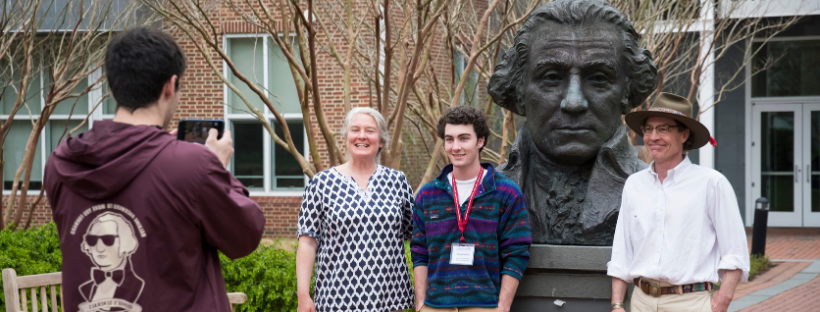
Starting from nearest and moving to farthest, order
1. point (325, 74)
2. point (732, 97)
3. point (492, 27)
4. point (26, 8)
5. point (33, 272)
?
point (33, 272), point (26, 8), point (492, 27), point (325, 74), point (732, 97)

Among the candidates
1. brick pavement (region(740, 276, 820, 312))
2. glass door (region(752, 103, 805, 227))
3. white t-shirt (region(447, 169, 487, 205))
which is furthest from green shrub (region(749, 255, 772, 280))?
white t-shirt (region(447, 169, 487, 205))

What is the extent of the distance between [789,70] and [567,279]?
1244 centimetres

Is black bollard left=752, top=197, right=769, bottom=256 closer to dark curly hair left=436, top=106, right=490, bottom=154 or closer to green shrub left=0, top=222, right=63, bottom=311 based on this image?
dark curly hair left=436, top=106, right=490, bottom=154

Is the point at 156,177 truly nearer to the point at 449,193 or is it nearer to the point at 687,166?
the point at 449,193

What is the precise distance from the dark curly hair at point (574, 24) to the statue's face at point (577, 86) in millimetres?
42

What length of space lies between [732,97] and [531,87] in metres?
11.5

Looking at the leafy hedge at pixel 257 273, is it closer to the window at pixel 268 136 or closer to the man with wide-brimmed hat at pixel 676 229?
the man with wide-brimmed hat at pixel 676 229

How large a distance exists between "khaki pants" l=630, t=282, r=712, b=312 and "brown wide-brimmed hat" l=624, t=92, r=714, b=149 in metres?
0.67

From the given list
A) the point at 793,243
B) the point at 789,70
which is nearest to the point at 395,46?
the point at 793,243

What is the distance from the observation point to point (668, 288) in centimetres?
318

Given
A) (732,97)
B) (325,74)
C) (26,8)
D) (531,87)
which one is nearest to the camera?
(531,87)

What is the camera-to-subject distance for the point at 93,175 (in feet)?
6.99

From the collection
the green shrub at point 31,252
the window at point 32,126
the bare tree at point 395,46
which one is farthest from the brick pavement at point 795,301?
the window at point 32,126

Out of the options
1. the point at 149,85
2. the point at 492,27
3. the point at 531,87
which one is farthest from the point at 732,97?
the point at 149,85
